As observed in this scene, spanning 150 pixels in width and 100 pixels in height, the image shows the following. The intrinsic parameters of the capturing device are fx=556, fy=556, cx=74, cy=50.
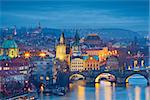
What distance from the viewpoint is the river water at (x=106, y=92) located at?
19.0 feet

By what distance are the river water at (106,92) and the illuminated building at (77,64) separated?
0.18 m

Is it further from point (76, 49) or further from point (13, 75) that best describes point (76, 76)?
point (13, 75)

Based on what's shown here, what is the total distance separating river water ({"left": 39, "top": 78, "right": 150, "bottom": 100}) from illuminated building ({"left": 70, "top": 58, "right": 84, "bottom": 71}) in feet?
0.60

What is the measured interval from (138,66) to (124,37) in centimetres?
128

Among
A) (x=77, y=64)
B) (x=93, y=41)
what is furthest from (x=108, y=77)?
(x=93, y=41)

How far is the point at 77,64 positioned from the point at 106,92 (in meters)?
0.68

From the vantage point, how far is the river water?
580 centimetres

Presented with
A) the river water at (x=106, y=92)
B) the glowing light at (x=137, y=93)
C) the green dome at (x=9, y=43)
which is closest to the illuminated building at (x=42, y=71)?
the river water at (x=106, y=92)

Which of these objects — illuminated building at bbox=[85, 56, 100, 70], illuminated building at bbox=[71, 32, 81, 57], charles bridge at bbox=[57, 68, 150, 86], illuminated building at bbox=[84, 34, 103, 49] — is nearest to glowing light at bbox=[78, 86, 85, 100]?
charles bridge at bbox=[57, 68, 150, 86]

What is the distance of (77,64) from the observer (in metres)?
6.74

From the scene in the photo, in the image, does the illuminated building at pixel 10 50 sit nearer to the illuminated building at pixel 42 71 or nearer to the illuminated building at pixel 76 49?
the illuminated building at pixel 42 71

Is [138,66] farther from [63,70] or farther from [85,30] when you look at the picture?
[85,30]

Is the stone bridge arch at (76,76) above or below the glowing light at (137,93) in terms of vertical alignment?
above

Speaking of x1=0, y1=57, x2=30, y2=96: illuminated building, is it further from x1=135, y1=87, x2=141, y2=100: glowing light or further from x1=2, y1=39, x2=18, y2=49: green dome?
x1=135, y1=87, x2=141, y2=100: glowing light
